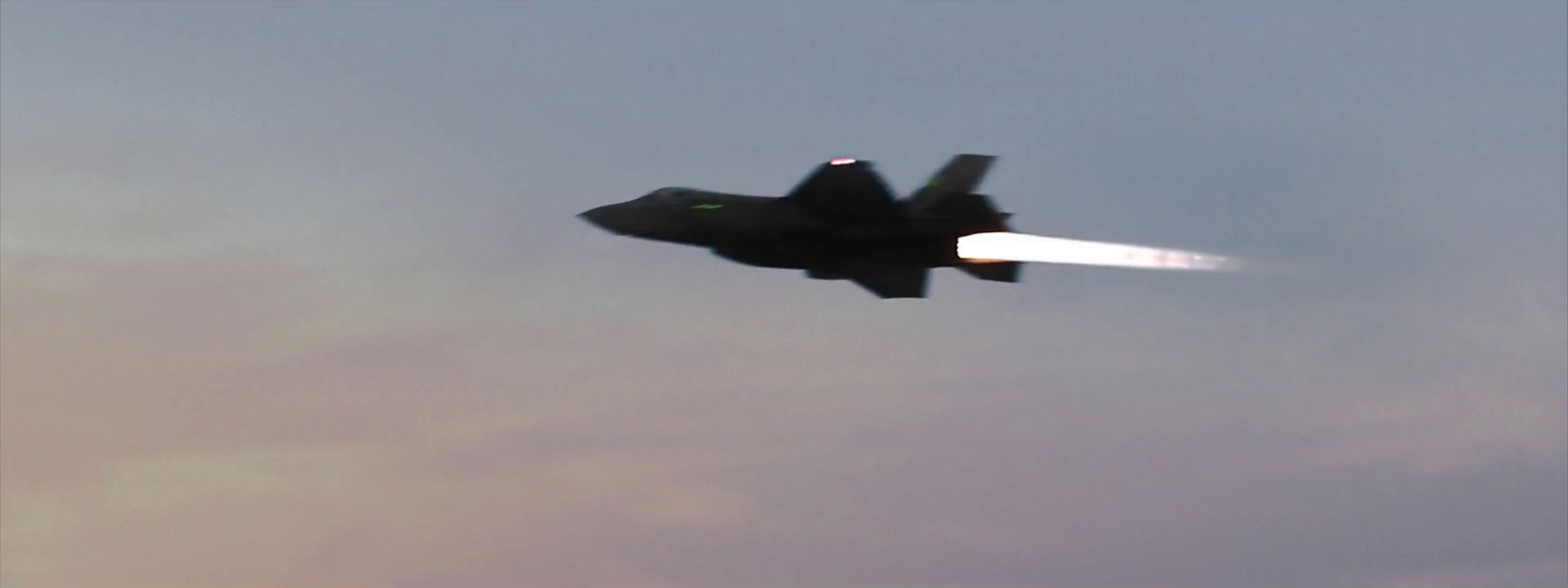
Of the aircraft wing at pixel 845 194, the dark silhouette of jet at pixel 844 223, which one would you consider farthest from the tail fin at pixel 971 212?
the aircraft wing at pixel 845 194

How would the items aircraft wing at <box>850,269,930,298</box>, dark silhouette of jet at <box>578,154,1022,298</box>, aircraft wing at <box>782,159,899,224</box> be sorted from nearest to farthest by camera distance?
aircraft wing at <box>782,159,899,224</box>, dark silhouette of jet at <box>578,154,1022,298</box>, aircraft wing at <box>850,269,930,298</box>

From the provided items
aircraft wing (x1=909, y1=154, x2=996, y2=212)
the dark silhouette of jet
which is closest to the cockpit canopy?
the dark silhouette of jet

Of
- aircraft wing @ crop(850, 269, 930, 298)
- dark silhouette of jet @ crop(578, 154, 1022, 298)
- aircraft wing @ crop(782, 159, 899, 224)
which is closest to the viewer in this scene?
aircraft wing @ crop(782, 159, 899, 224)

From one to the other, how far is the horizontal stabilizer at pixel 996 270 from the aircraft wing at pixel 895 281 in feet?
5.90

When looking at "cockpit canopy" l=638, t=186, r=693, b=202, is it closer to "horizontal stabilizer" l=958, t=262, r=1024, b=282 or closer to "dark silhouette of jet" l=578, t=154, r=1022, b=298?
"dark silhouette of jet" l=578, t=154, r=1022, b=298

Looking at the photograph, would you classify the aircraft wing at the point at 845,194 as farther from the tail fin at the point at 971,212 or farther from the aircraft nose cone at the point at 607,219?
the aircraft nose cone at the point at 607,219

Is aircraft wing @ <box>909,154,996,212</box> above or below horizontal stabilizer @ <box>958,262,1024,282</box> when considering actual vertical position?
above

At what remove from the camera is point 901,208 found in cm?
7500

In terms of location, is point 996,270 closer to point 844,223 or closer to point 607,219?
point 844,223

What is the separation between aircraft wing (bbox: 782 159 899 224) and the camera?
73.4m

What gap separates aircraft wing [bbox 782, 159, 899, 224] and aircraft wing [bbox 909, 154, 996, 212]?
1.45 metres

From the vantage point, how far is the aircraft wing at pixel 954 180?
248 ft

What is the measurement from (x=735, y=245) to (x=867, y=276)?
5311 mm

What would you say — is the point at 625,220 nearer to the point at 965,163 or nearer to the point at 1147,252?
the point at 965,163
